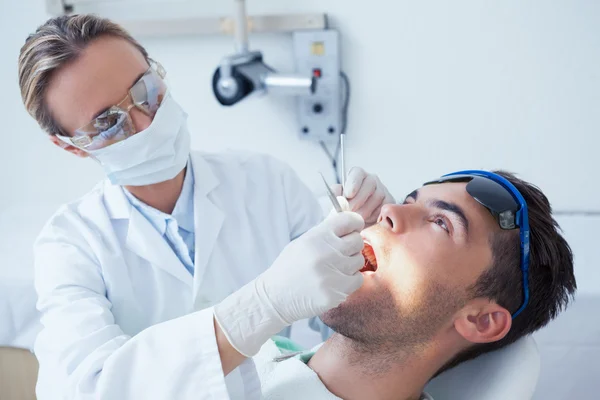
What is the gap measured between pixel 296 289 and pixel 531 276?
500mm

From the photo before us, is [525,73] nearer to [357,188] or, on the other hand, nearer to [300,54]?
[300,54]

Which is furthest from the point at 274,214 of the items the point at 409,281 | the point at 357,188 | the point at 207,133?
the point at 207,133

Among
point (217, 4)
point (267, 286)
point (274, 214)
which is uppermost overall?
point (217, 4)

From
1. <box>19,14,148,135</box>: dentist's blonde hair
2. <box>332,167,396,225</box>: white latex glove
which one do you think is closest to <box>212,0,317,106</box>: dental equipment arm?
<box>19,14,148,135</box>: dentist's blonde hair

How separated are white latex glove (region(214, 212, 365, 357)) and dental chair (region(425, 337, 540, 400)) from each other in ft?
1.22

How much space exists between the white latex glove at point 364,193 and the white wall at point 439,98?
75 centimetres

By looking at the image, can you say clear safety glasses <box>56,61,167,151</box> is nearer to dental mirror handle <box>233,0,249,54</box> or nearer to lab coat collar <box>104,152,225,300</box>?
lab coat collar <box>104,152,225,300</box>

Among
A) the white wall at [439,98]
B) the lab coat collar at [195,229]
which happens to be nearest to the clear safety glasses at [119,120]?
the lab coat collar at [195,229]

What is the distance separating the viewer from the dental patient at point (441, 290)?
3.79 feet

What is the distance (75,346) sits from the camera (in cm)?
121

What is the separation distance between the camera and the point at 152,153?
4.70ft

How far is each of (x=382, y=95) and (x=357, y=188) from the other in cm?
93

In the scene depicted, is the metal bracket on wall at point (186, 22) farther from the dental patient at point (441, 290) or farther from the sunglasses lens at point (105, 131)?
the dental patient at point (441, 290)

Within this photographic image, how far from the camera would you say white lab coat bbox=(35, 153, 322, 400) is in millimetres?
1065
